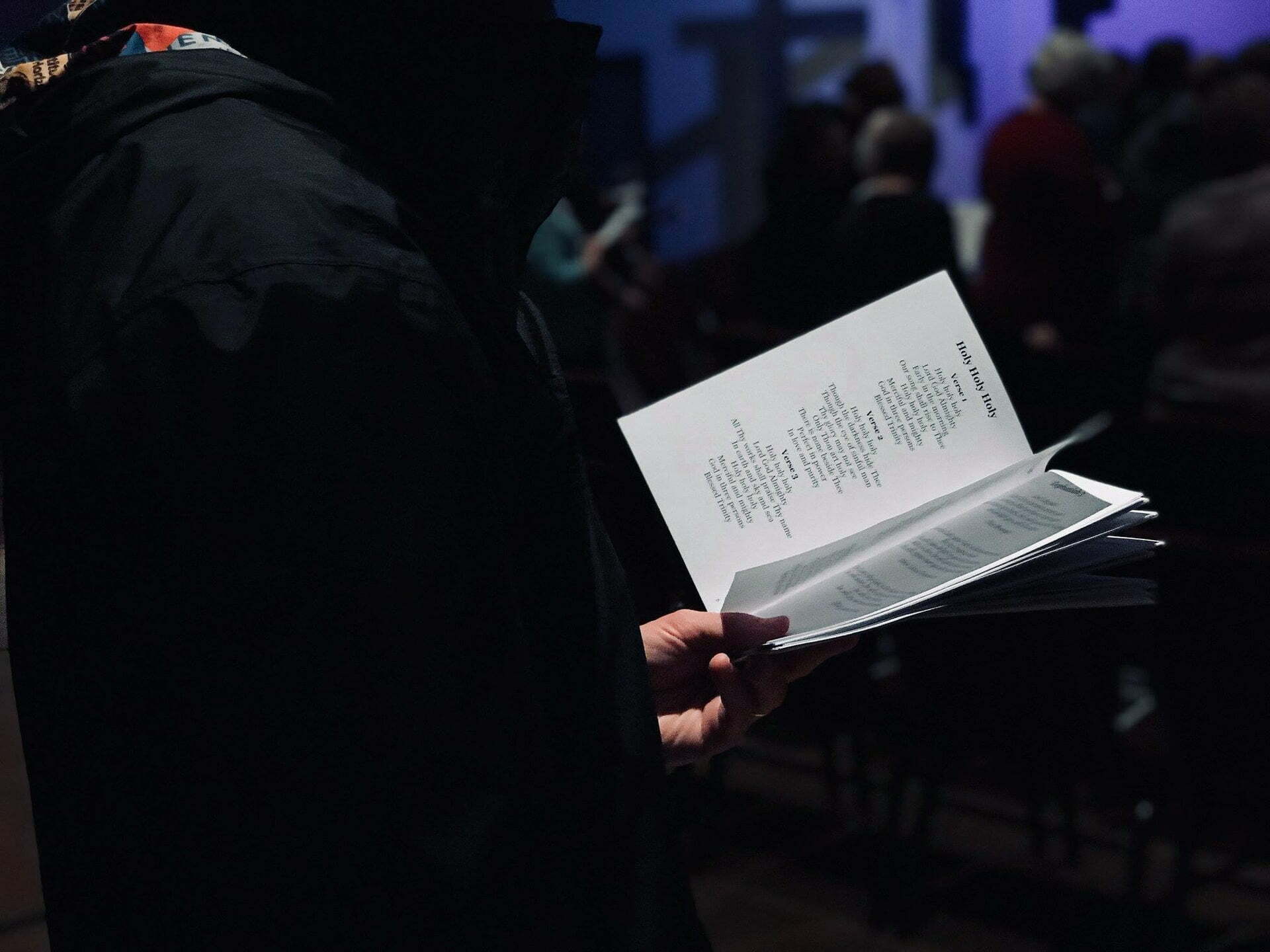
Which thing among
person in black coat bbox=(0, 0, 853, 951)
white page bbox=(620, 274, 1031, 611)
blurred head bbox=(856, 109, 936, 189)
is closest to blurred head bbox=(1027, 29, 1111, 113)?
blurred head bbox=(856, 109, 936, 189)

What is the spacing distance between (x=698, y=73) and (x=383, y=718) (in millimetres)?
7893

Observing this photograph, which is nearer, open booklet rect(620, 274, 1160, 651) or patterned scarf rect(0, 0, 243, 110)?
patterned scarf rect(0, 0, 243, 110)

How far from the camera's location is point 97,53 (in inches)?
28.2

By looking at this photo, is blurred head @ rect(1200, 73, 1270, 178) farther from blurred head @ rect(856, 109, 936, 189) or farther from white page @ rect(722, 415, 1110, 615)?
white page @ rect(722, 415, 1110, 615)

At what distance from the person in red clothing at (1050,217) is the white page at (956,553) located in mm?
3310

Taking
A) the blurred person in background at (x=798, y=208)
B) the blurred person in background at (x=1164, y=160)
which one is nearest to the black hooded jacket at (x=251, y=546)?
the blurred person in background at (x=798, y=208)

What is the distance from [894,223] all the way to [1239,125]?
2.92ft

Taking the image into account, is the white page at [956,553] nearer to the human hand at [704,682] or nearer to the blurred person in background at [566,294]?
the human hand at [704,682]

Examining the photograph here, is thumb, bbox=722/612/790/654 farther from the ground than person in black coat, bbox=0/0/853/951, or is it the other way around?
person in black coat, bbox=0/0/853/951

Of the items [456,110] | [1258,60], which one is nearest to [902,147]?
[1258,60]

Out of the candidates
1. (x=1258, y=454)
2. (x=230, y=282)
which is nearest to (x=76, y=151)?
(x=230, y=282)

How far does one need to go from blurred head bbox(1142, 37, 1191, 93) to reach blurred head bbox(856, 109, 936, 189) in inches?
102

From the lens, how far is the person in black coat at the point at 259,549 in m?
0.61

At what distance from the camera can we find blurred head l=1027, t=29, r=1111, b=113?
4484mm
